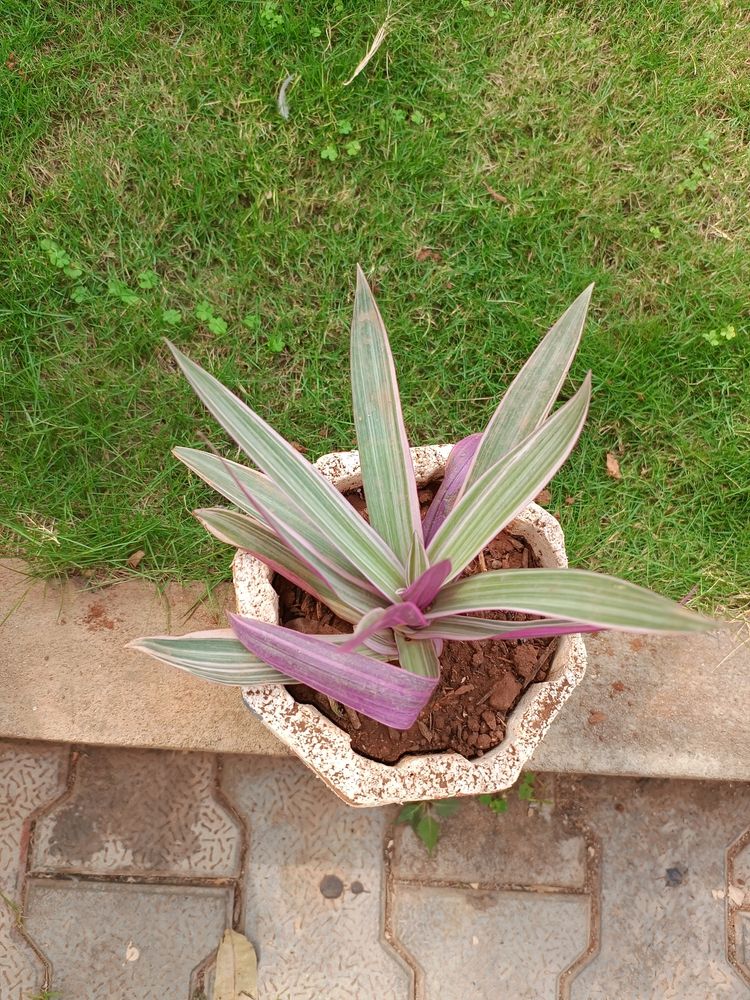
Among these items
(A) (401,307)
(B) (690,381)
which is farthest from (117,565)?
(B) (690,381)

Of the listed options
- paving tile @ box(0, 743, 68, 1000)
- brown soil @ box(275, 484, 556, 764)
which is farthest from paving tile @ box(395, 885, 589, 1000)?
paving tile @ box(0, 743, 68, 1000)

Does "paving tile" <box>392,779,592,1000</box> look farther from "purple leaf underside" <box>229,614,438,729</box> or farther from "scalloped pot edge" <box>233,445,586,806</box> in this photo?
"purple leaf underside" <box>229,614,438,729</box>

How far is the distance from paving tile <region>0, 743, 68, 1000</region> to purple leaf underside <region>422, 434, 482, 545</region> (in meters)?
1.37

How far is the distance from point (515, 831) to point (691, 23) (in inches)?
91.6

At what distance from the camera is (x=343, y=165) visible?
7.12ft

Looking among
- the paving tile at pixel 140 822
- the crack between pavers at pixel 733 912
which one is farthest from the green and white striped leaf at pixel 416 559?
the crack between pavers at pixel 733 912

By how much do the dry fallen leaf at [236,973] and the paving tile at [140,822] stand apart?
0.18m

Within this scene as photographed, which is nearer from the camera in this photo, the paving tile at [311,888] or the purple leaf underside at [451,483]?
the purple leaf underside at [451,483]

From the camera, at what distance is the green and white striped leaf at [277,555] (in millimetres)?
1209

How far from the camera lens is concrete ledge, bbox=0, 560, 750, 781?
6.44 ft

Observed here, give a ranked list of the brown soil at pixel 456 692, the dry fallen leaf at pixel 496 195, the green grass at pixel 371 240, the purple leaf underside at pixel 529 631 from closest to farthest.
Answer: the purple leaf underside at pixel 529 631 < the brown soil at pixel 456 692 < the green grass at pixel 371 240 < the dry fallen leaf at pixel 496 195

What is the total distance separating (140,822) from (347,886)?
57 cm

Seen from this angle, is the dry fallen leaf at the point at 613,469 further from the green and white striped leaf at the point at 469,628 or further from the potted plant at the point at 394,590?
the green and white striped leaf at the point at 469,628

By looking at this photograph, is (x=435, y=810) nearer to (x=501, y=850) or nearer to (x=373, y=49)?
(x=501, y=850)
